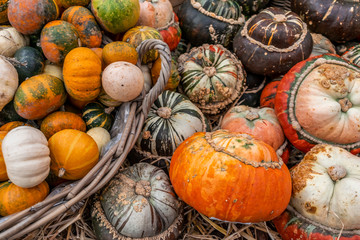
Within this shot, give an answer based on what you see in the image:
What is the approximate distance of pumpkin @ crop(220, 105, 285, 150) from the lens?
1.99m

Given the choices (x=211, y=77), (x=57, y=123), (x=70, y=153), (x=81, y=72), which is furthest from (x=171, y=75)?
(x=70, y=153)

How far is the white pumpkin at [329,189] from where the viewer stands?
1533 millimetres

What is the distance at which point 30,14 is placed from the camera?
5.50 ft

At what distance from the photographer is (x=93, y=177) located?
4.90ft

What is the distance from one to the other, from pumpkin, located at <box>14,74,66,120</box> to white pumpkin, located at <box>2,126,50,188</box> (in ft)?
0.68

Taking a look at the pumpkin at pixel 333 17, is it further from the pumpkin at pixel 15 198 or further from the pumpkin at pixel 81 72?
the pumpkin at pixel 15 198

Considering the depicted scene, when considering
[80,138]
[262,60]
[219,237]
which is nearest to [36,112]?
[80,138]

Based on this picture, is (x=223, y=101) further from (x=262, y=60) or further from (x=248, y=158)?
(x=248, y=158)

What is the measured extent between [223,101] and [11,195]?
153cm

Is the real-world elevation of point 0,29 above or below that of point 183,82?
above

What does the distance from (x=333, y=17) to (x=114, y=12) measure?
5.73 ft

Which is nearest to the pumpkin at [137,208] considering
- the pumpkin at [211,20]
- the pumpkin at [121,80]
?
the pumpkin at [121,80]

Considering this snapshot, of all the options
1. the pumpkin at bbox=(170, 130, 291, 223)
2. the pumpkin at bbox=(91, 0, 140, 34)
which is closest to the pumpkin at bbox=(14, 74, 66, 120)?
the pumpkin at bbox=(91, 0, 140, 34)

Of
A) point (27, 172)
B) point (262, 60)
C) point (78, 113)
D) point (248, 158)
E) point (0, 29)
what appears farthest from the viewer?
point (262, 60)
